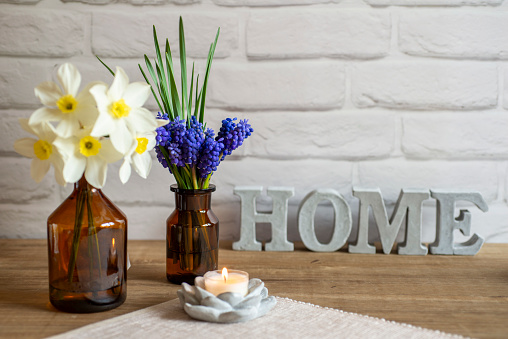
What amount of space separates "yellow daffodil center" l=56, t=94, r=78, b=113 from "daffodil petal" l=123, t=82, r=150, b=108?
2.8 inches

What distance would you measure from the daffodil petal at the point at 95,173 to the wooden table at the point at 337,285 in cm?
20

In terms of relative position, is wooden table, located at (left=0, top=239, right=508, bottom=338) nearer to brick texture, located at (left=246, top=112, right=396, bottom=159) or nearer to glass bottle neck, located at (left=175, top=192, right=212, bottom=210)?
glass bottle neck, located at (left=175, top=192, right=212, bottom=210)

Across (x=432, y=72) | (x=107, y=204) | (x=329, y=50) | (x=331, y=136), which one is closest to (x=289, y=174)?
(x=331, y=136)

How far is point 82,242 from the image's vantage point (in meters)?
0.75

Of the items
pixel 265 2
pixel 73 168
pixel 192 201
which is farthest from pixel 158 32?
pixel 73 168

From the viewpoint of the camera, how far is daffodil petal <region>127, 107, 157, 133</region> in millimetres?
737

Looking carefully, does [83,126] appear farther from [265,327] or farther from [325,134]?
[325,134]

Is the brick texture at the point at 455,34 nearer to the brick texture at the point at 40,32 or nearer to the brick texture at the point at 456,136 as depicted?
the brick texture at the point at 456,136

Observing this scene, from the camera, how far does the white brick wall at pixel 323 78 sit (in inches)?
47.7

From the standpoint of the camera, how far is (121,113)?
2.37ft

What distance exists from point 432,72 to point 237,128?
1.90 ft

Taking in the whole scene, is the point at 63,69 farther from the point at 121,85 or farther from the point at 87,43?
the point at 87,43

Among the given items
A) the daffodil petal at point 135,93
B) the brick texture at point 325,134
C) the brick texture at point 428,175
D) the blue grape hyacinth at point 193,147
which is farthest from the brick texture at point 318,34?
the daffodil petal at point 135,93

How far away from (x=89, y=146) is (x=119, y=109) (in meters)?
0.07
